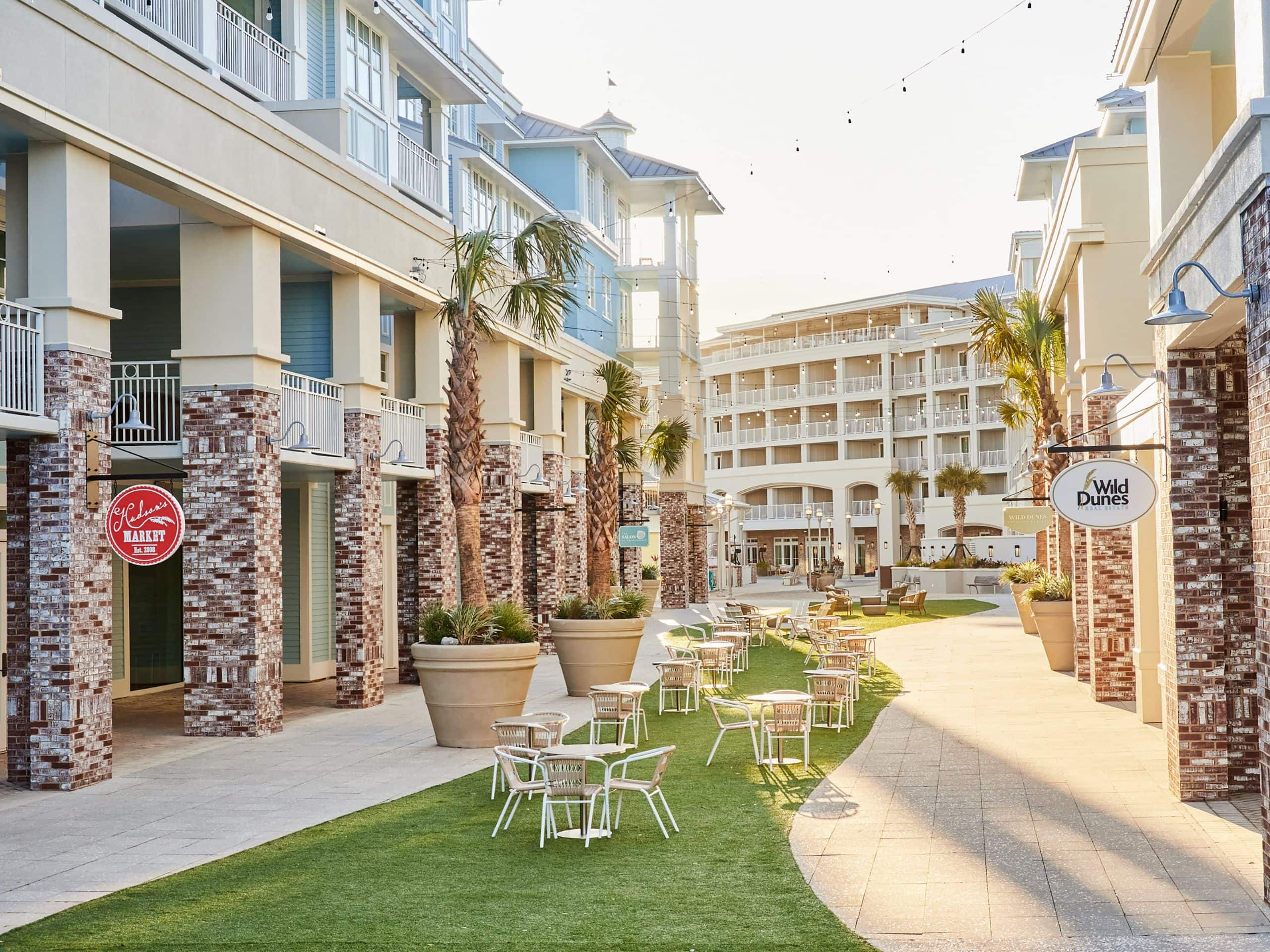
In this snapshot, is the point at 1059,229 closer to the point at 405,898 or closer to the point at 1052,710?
the point at 1052,710

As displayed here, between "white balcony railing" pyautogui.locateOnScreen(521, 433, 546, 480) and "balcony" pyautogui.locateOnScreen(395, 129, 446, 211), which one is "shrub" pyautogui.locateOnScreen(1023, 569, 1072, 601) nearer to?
"white balcony railing" pyautogui.locateOnScreen(521, 433, 546, 480)

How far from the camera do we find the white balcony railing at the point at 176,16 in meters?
15.0

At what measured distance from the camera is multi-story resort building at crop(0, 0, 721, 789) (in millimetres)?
12000

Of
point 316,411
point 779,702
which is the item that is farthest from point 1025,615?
point 316,411

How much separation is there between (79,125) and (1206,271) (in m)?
9.44

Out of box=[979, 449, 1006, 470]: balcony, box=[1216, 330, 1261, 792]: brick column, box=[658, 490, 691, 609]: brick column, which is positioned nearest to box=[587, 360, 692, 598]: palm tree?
box=[658, 490, 691, 609]: brick column

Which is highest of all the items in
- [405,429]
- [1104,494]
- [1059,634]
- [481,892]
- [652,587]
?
[405,429]

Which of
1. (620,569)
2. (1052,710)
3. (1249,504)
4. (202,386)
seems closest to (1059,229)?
(1052,710)

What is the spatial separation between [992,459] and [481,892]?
69.2 metres

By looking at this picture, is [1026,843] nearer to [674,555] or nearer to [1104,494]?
[1104,494]

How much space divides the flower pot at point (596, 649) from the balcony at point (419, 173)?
7460 millimetres

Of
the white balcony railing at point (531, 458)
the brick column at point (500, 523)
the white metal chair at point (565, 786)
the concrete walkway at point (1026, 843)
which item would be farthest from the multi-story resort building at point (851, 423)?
the white metal chair at point (565, 786)

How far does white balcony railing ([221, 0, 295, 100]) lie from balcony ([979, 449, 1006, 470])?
61.3 m

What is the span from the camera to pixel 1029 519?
25703mm
